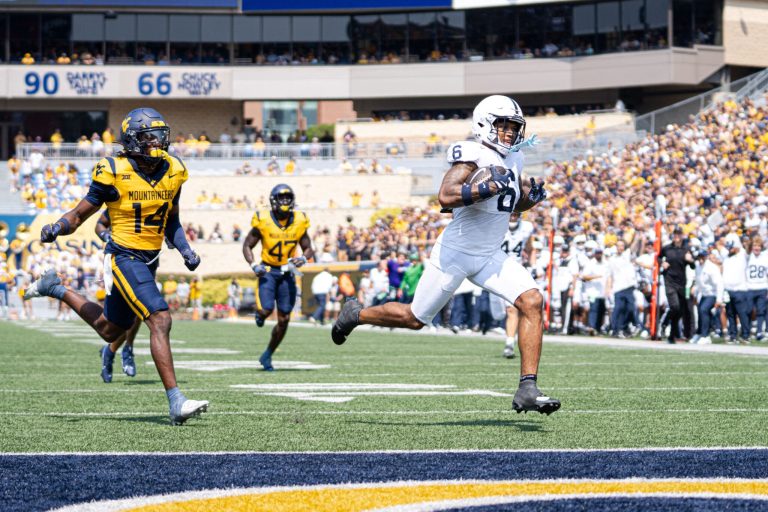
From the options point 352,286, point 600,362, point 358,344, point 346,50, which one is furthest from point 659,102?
point 600,362

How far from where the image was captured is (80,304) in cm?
900

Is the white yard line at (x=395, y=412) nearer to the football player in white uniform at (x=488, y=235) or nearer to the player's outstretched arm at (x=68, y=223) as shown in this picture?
the football player in white uniform at (x=488, y=235)

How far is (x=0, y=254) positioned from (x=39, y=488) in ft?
96.5

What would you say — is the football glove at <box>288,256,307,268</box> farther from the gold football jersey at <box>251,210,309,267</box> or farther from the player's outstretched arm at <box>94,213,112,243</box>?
the player's outstretched arm at <box>94,213,112,243</box>

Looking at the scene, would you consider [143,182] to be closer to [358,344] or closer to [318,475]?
[318,475]

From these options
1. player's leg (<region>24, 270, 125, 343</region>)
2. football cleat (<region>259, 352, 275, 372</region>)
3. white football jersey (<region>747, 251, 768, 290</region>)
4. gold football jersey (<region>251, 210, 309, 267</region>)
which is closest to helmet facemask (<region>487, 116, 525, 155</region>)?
player's leg (<region>24, 270, 125, 343</region>)

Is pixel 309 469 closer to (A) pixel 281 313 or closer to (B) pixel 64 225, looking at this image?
(B) pixel 64 225

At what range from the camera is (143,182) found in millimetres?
8156

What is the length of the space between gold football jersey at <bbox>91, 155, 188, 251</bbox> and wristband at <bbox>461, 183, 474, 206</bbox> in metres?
1.84

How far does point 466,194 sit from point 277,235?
5865mm

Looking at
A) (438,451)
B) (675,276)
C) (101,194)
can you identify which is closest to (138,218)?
(101,194)

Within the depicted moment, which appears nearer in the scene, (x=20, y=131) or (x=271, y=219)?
(x=271, y=219)

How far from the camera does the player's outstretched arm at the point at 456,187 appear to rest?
7.46 meters

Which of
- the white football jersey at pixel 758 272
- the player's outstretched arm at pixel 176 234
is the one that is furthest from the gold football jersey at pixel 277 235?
the white football jersey at pixel 758 272
